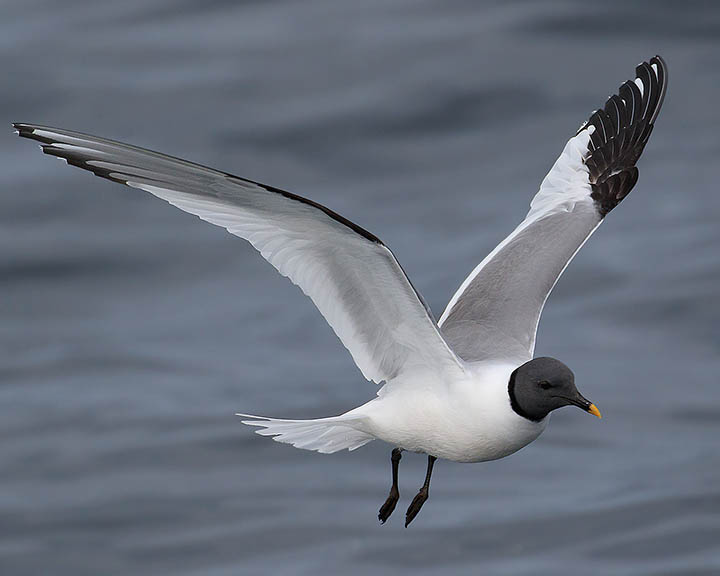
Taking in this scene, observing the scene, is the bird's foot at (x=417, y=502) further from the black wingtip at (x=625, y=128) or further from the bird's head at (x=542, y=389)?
the black wingtip at (x=625, y=128)

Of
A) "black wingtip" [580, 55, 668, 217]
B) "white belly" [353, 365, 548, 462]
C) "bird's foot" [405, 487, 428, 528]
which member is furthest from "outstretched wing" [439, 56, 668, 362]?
"bird's foot" [405, 487, 428, 528]

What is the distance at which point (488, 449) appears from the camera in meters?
7.00

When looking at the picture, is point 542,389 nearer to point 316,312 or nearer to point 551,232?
point 551,232

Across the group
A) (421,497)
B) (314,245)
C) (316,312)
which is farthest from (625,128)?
(316,312)

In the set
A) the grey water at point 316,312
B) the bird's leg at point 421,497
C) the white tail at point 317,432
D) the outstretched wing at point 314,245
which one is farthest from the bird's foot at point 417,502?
the grey water at point 316,312

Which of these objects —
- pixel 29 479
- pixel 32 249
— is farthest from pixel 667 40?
pixel 29 479

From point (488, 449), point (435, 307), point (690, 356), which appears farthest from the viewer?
point (690, 356)

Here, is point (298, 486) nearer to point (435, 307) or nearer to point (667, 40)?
point (435, 307)

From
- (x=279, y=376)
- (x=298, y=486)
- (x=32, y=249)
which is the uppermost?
(x=32, y=249)

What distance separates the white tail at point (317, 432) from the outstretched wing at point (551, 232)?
0.61 meters

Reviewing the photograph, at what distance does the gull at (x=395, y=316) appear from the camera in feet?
21.0

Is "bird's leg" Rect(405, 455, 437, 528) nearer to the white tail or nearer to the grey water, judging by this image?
the white tail

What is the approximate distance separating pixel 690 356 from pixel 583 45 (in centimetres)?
388

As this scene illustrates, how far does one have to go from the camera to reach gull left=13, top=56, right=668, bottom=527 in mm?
6387
